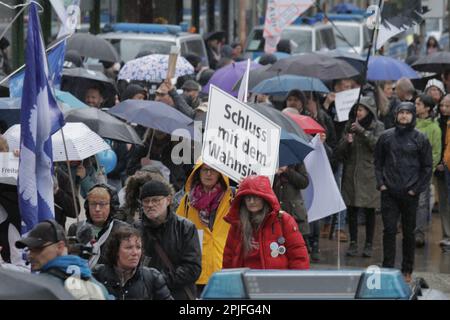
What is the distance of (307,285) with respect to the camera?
598 centimetres

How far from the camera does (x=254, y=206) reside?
8.91 m

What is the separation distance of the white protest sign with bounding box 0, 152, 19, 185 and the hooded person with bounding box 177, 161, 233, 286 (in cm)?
114

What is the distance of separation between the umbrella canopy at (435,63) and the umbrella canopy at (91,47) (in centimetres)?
425

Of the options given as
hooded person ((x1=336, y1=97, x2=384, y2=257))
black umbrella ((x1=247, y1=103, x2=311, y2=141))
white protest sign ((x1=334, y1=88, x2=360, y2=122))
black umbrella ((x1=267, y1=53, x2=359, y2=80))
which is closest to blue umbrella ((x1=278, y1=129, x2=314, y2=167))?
black umbrella ((x1=247, y1=103, x2=311, y2=141))

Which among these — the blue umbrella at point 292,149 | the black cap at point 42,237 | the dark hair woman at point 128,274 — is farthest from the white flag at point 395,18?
the black cap at point 42,237

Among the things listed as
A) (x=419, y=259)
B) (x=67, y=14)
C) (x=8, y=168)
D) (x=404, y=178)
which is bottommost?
(x=419, y=259)

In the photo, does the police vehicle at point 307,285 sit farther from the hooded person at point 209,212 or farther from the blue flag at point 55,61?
the blue flag at point 55,61

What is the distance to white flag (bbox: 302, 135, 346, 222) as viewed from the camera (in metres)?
12.5

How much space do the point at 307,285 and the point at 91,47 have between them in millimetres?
13627

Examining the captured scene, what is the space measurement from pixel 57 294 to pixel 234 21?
30.7 m

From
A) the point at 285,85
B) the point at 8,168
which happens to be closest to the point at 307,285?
the point at 8,168

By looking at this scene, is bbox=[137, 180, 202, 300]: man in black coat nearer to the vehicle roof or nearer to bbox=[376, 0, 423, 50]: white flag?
bbox=[376, 0, 423, 50]: white flag

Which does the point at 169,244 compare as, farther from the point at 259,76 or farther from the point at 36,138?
the point at 259,76

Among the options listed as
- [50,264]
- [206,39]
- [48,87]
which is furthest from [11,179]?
[206,39]
